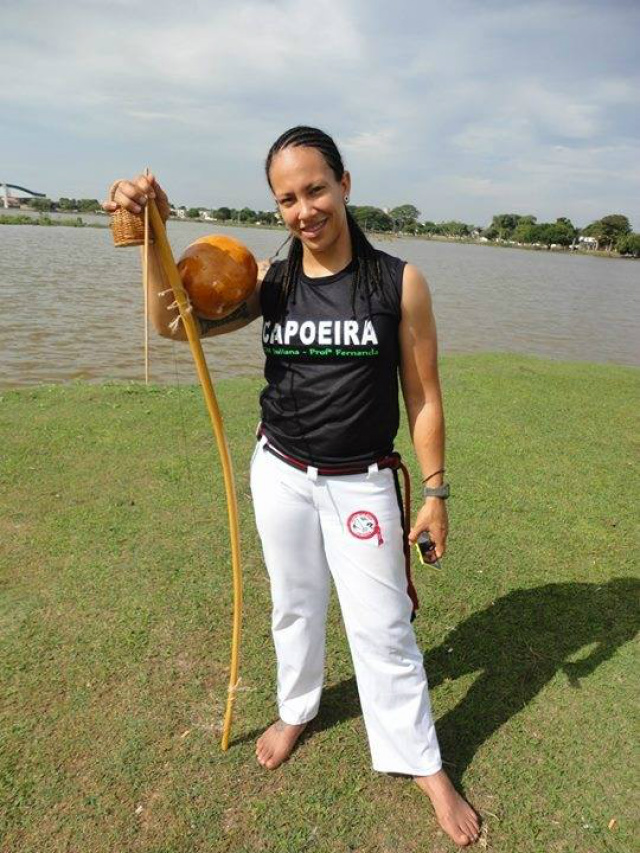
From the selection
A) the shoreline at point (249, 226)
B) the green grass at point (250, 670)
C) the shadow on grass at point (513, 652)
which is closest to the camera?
the green grass at point (250, 670)

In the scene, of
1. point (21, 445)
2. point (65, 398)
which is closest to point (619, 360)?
point (65, 398)

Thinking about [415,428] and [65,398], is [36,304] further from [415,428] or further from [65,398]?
[415,428]

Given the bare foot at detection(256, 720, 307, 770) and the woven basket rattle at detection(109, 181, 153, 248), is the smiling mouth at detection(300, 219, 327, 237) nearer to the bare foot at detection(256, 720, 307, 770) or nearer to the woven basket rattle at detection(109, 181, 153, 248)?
the woven basket rattle at detection(109, 181, 153, 248)

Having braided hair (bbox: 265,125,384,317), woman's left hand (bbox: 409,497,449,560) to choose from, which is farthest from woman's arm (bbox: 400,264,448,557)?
braided hair (bbox: 265,125,384,317)

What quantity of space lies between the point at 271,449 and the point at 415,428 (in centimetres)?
52

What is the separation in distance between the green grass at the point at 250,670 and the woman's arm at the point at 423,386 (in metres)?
1.09

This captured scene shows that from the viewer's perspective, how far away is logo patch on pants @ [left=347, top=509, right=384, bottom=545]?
2.17m

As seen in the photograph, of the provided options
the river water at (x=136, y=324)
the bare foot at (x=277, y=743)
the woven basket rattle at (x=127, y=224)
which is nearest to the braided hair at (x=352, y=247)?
the woven basket rattle at (x=127, y=224)

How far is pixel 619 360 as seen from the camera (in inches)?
599

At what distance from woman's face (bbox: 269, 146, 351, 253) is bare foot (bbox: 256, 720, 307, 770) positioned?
1977 mm

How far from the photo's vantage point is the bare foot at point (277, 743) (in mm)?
2596

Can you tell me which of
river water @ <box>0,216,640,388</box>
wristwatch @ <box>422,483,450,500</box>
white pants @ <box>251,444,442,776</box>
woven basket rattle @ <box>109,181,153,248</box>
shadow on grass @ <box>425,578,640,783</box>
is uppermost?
woven basket rattle @ <box>109,181,153,248</box>

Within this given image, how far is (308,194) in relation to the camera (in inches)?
77.9

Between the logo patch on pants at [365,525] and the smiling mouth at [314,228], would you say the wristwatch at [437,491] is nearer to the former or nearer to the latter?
the logo patch on pants at [365,525]
